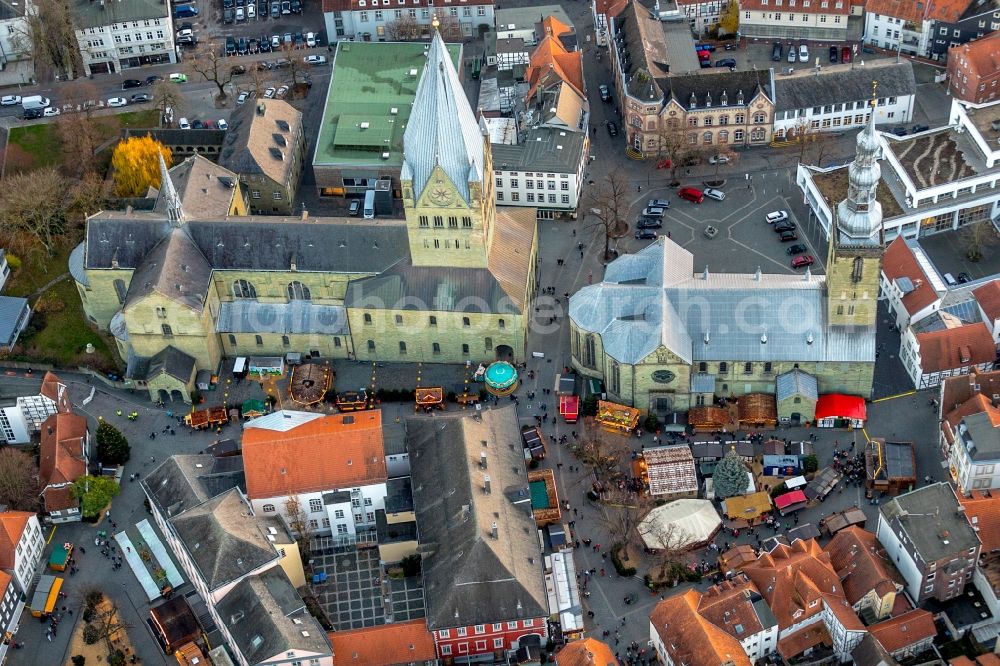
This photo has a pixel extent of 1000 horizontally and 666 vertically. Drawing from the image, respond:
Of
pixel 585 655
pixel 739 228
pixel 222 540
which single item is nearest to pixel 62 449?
pixel 222 540

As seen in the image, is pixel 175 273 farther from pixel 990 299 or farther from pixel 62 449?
pixel 990 299

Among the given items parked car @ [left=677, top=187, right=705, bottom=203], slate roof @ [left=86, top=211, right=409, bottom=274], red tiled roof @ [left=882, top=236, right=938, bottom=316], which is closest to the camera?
red tiled roof @ [left=882, top=236, right=938, bottom=316]

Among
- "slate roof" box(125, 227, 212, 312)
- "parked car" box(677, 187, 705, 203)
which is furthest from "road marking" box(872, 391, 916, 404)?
"slate roof" box(125, 227, 212, 312)

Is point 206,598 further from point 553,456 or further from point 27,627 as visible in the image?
point 553,456

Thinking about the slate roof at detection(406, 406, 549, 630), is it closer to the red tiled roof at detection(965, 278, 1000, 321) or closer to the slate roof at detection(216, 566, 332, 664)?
the slate roof at detection(216, 566, 332, 664)

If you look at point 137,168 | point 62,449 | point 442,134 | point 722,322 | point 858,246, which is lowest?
point 62,449

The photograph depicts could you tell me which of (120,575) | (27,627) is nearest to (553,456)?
(120,575)
